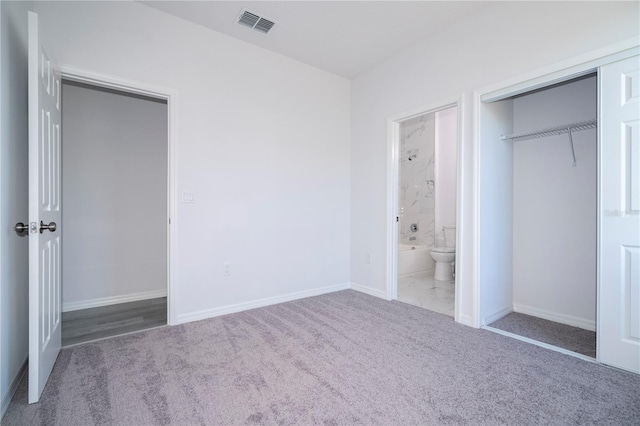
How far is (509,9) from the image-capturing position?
2.39m

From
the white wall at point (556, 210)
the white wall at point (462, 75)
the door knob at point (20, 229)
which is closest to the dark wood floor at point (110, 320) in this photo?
the door knob at point (20, 229)

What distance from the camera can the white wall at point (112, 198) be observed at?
127 inches

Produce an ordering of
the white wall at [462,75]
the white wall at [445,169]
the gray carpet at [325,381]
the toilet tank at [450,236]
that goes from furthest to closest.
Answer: the white wall at [445,169], the toilet tank at [450,236], the white wall at [462,75], the gray carpet at [325,381]

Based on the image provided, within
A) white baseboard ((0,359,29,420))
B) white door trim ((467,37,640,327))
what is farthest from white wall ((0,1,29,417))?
white door trim ((467,37,640,327))

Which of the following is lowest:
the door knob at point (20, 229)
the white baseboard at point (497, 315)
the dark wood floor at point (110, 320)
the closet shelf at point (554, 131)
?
the dark wood floor at point (110, 320)

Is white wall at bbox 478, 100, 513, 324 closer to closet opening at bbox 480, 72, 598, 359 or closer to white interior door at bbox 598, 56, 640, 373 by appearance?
closet opening at bbox 480, 72, 598, 359

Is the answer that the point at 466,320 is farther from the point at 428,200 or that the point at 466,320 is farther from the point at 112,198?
the point at 112,198

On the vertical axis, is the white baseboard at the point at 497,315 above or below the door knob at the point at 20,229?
below

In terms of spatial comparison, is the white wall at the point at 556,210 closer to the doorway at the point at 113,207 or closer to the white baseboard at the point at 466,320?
the white baseboard at the point at 466,320

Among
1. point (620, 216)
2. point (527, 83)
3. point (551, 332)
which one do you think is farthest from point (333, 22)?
A: point (551, 332)

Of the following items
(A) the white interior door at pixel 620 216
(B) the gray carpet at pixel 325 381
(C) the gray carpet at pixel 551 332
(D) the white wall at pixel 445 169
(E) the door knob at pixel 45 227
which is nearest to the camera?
(B) the gray carpet at pixel 325 381

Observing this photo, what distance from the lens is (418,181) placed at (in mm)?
5504

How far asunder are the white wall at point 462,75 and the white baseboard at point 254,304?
439 mm

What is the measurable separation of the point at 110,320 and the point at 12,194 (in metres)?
1.62
